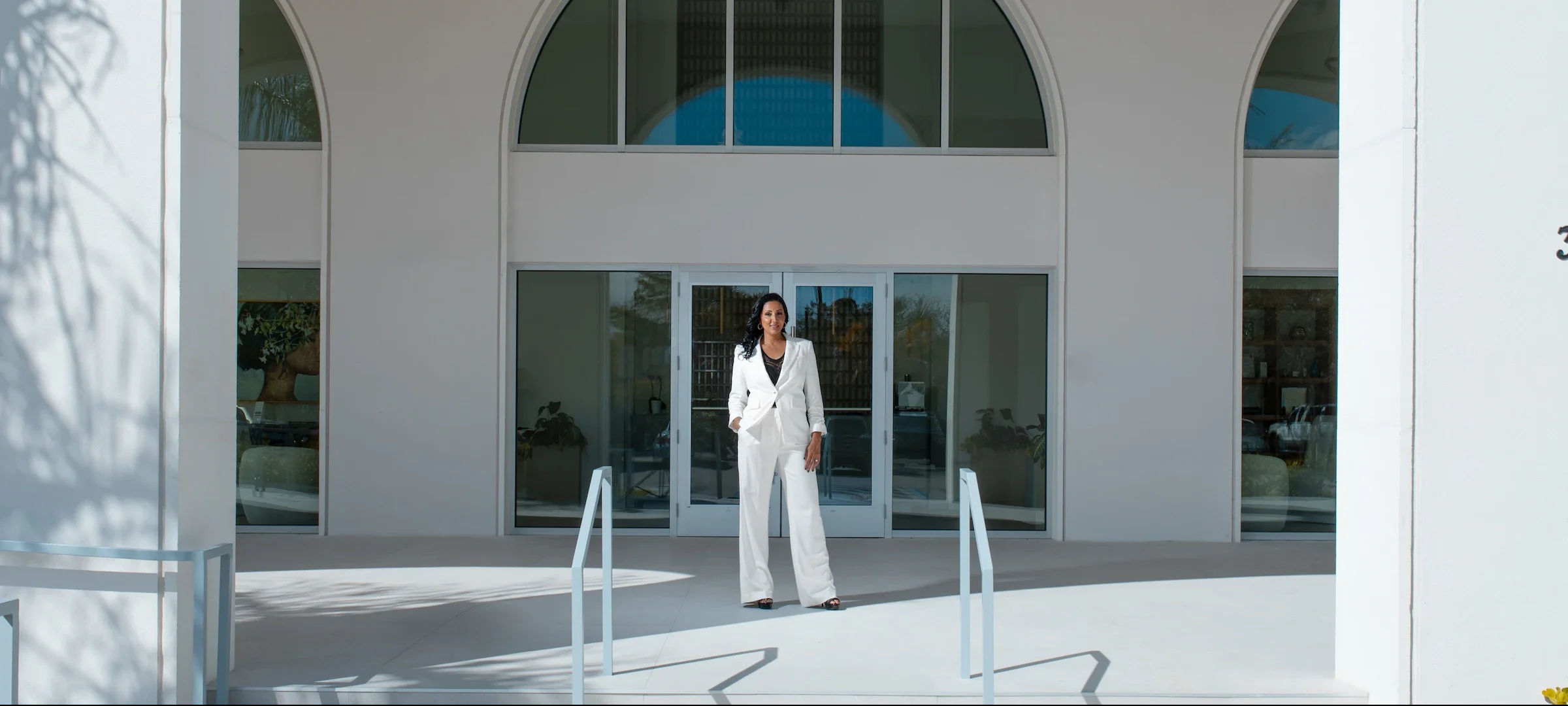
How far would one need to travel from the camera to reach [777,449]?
5.79m

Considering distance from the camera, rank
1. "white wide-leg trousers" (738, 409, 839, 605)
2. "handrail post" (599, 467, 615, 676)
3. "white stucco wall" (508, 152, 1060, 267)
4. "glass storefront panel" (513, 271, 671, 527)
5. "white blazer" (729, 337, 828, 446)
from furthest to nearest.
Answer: "glass storefront panel" (513, 271, 671, 527) < "white stucco wall" (508, 152, 1060, 267) < "white blazer" (729, 337, 828, 446) < "white wide-leg trousers" (738, 409, 839, 605) < "handrail post" (599, 467, 615, 676)

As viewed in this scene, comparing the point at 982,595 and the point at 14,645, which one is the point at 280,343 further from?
the point at 982,595

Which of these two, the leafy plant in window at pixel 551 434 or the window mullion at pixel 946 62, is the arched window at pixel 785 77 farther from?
the leafy plant in window at pixel 551 434

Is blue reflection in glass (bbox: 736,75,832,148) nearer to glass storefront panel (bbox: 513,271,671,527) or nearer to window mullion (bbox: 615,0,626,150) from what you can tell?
window mullion (bbox: 615,0,626,150)

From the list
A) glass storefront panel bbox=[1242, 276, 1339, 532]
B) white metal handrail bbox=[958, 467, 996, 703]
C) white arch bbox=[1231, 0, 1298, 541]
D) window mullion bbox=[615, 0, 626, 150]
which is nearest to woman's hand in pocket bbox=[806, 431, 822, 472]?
white metal handrail bbox=[958, 467, 996, 703]

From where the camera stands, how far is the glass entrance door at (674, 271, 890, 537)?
8.34 meters

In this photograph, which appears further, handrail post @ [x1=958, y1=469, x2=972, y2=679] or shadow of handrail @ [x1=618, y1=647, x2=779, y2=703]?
handrail post @ [x1=958, y1=469, x2=972, y2=679]

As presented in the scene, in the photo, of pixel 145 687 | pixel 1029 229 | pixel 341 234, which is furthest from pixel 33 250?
pixel 1029 229

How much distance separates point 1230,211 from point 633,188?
431 centimetres

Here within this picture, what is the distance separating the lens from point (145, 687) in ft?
12.8

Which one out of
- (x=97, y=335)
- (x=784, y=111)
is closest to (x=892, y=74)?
(x=784, y=111)

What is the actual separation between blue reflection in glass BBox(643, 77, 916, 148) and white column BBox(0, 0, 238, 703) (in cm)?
467

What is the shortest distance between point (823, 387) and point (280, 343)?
3984 mm

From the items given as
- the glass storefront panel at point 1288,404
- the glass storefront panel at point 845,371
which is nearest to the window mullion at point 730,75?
the glass storefront panel at point 845,371
